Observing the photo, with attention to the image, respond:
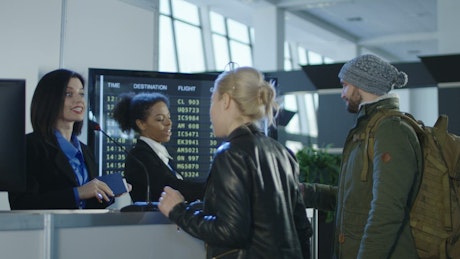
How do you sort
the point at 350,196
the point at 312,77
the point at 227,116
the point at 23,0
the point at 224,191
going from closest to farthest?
the point at 224,191, the point at 227,116, the point at 350,196, the point at 23,0, the point at 312,77

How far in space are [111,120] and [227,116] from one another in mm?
1785

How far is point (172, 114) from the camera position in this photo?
428cm

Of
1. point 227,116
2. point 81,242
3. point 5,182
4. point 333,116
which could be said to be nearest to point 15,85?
point 5,182

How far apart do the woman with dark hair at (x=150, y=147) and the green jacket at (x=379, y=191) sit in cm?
80

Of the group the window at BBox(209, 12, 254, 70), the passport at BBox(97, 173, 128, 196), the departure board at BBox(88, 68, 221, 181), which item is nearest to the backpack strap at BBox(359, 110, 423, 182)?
the passport at BBox(97, 173, 128, 196)

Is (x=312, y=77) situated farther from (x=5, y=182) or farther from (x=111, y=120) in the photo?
(x=5, y=182)

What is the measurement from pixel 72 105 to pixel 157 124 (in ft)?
1.56

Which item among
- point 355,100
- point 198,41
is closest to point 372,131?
point 355,100

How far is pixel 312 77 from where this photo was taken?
1049 cm

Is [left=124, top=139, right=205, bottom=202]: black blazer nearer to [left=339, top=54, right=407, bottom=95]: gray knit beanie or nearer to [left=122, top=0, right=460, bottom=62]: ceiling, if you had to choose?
[left=339, top=54, right=407, bottom=95]: gray knit beanie

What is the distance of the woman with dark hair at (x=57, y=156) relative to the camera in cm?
318

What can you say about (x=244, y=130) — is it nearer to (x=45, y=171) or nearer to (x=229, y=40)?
(x=45, y=171)

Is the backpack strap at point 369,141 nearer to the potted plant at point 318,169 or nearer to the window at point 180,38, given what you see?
the potted plant at point 318,169

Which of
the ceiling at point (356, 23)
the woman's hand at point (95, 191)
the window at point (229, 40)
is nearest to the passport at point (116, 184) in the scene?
the woman's hand at point (95, 191)
